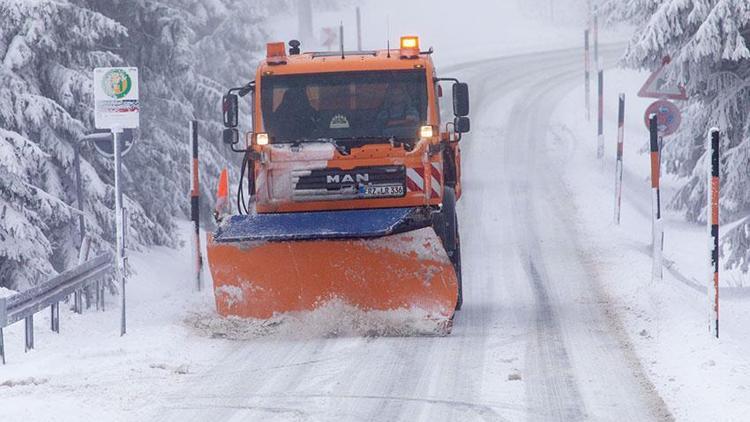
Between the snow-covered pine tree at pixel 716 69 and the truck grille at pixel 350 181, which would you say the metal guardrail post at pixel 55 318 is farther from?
the snow-covered pine tree at pixel 716 69

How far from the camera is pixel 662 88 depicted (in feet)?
54.2

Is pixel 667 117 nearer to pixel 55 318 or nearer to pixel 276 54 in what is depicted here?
pixel 276 54

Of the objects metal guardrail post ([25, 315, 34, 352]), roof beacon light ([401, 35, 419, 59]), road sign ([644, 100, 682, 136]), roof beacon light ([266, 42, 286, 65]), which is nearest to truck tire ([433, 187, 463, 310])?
roof beacon light ([401, 35, 419, 59])

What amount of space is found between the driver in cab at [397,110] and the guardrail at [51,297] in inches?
133

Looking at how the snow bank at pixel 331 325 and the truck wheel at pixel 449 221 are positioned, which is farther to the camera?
the truck wheel at pixel 449 221

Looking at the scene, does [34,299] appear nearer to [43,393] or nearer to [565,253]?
[43,393]

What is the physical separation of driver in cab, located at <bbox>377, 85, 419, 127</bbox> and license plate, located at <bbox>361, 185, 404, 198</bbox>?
66 cm

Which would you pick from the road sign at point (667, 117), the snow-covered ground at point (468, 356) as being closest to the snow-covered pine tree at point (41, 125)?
the snow-covered ground at point (468, 356)

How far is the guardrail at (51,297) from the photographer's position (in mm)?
9945

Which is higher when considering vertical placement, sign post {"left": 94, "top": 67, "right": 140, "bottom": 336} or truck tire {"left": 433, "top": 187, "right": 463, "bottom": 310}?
sign post {"left": 94, "top": 67, "right": 140, "bottom": 336}

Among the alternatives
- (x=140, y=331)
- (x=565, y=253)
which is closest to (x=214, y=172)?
(x=565, y=253)

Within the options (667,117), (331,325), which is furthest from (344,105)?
(667,117)

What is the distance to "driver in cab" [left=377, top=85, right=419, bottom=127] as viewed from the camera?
37.7 ft

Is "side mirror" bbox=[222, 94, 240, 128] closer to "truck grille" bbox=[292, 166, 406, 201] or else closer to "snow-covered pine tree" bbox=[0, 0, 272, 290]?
"truck grille" bbox=[292, 166, 406, 201]
